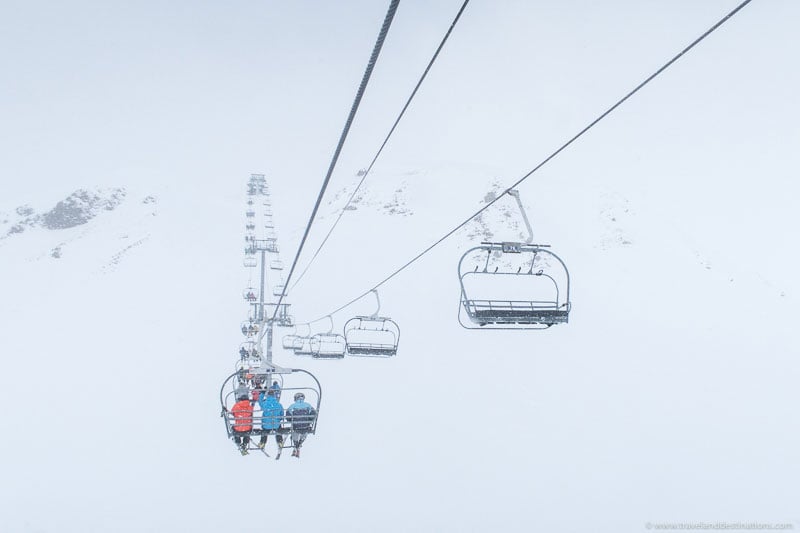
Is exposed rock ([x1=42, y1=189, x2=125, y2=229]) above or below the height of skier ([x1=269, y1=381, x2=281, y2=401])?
above

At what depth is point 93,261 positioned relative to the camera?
151ft

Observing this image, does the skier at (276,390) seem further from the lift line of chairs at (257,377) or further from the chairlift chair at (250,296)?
the chairlift chair at (250,296)

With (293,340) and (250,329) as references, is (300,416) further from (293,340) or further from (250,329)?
(250,329)

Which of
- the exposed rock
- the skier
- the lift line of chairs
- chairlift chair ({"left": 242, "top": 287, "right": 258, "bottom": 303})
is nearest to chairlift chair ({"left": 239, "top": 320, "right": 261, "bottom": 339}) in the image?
the lift line of chairs

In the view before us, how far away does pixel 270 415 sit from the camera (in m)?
7.64

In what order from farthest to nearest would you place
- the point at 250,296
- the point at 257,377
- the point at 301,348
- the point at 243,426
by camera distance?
the point at 250,296
the point at 301,348
the point at 257,377
the point at 243,426

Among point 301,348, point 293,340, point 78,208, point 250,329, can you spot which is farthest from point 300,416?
point 78,208

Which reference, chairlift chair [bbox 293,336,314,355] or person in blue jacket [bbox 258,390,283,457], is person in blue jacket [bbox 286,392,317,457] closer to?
person in blue jacket [bbox 258,390,283,457]

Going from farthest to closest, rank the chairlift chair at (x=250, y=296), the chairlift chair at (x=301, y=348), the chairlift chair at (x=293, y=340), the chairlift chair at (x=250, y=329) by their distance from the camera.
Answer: the chairlift chair at (x=250, y=296)
the chairlift chair at (x=250, y=329)
the chairlift chair at (x=301, y=348)
the chairlift chair at (x=293, y=340)

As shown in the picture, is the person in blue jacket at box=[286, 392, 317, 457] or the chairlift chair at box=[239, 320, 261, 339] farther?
the chairlift chair at box=[239, 320, 261, 339]

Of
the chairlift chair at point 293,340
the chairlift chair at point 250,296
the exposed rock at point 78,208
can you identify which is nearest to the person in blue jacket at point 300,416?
the chairlift chair at point 293,340

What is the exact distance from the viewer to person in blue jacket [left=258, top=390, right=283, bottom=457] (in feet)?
24.4

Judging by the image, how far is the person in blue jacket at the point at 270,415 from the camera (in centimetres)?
743

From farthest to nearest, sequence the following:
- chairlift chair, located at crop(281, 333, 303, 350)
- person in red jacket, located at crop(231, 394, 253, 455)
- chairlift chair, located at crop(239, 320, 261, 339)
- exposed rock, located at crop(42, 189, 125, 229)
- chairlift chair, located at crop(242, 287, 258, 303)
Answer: exposed rock, located at crop(42, 189, 125, 229) < chairlift chair, located at crop(242, 287, 258, 303) < chairlift chair, located at crop(239, 320, 261, 339) < chairlift chair, located at crop(281, 333, 303, 350) < person in red jacket, located at crop(231, 394, 253, 455)
